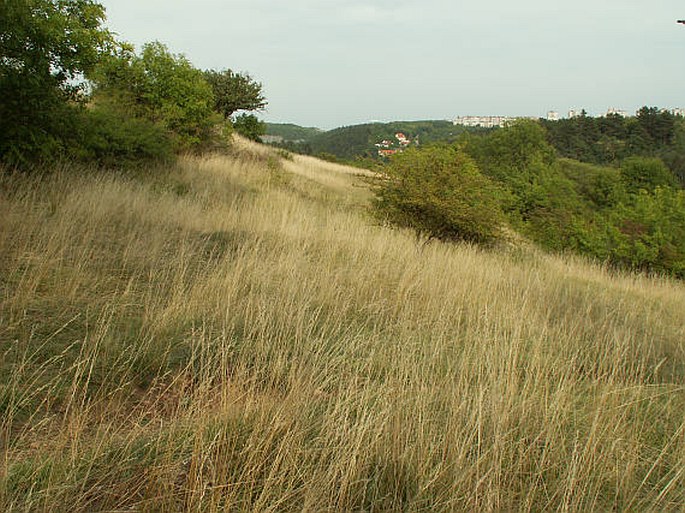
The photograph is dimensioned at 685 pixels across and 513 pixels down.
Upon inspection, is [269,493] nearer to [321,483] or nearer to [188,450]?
[321,483]

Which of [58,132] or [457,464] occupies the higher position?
[58,132]

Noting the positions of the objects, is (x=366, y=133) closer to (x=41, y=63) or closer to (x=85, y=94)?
(x=85, y=94)

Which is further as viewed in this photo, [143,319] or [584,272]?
[584,272]

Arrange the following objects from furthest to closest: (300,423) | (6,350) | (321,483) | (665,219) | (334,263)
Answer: (665,219) → (334,263) → (6,350) → (300,423) → (321,483)

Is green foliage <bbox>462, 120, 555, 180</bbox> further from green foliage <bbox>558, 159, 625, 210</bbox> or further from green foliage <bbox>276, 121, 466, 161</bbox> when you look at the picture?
green foliage <bbox>276, 121, 466, 161</bbox>

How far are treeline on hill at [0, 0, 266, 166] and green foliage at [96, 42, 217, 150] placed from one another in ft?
0.09

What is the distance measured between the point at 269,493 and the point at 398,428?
29.7 inches

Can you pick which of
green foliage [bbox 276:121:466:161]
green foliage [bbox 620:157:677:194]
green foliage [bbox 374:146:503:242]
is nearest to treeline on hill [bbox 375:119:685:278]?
green foliage [bbox 374:146:503:242]

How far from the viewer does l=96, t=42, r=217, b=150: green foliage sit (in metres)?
13.3

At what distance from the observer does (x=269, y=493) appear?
1.72m

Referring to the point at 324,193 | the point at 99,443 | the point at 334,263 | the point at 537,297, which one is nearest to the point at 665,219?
the point at 324,193

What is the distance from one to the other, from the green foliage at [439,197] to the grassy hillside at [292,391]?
4601 mm

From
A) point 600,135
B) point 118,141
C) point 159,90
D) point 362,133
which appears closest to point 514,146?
point 362,133

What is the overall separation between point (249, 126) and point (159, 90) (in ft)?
47.7
